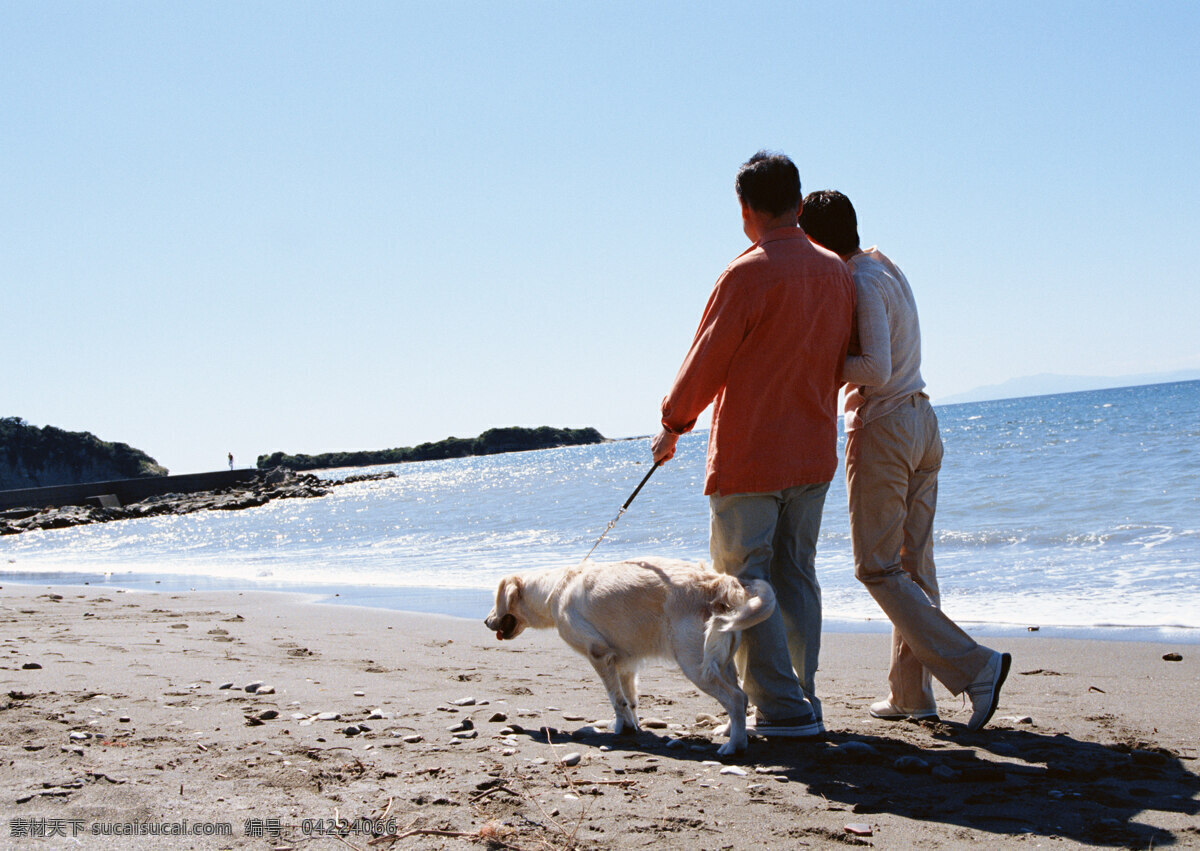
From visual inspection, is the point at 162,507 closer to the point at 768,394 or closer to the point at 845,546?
the point at 845,546

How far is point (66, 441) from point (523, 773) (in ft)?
249

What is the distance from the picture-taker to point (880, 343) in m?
3.59

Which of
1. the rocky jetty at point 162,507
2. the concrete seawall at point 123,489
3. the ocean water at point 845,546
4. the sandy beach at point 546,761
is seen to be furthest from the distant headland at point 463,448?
the sandy beach at point 546,761

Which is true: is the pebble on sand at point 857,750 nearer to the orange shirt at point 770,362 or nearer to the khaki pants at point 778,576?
the khaki pants at point 778,576

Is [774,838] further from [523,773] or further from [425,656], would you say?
[425,656]

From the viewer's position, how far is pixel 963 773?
3.08m

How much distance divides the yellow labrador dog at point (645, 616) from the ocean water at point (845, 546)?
3.42 metres

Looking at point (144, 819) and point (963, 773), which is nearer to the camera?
point (144, 819)

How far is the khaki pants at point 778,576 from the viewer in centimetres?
356

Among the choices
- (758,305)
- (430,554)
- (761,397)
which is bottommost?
(430,554)

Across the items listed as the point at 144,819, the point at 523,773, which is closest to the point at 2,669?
the point at 144,819

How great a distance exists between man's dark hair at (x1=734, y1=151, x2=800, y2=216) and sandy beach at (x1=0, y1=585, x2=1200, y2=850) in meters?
2.15

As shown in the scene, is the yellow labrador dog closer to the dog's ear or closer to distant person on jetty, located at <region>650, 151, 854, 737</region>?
the dog's ear

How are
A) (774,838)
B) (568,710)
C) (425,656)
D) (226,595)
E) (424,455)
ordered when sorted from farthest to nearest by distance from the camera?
(424,455) → (226,595) → (425,656) → (568,710) → (774,838)
